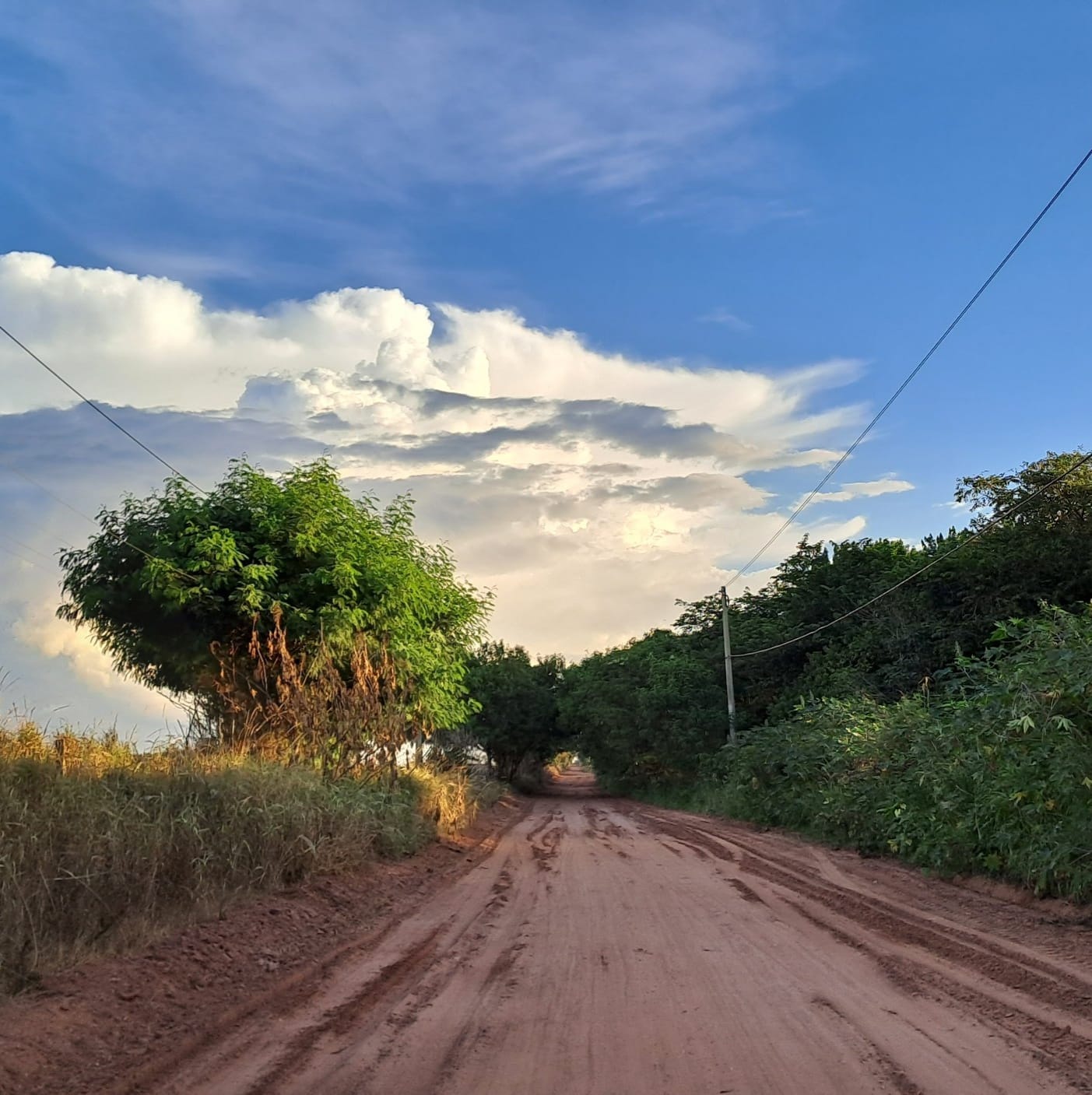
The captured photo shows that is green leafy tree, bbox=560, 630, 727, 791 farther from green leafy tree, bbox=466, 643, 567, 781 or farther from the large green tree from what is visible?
green leafy tree, bbox=466, 643, 567, 781

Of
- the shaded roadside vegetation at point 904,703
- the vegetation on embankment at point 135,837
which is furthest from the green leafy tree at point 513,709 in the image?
the vegetation on embankment at point 135,837

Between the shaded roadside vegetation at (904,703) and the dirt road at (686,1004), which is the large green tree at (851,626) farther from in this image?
the dirt road at (686,1004)

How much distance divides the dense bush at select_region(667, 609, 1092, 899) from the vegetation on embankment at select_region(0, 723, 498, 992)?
303 inches

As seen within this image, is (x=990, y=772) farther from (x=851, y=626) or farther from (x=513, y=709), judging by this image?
(x=513, y=709)

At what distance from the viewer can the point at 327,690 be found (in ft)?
49.0

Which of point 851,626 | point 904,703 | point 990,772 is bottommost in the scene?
point 990,772

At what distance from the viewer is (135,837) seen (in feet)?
26.0

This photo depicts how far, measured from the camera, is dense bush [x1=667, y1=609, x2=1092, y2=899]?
976cm

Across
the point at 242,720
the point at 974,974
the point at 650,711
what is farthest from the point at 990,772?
the point at 650,711

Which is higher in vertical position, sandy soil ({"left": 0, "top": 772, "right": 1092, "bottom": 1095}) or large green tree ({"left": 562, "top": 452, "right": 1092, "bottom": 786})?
large green tree ({"left": 562, "top": 452, "right": 1092, "bottom": 786})

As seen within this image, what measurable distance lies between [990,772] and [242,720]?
10899mm

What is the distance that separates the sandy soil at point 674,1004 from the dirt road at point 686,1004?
0.02 meters


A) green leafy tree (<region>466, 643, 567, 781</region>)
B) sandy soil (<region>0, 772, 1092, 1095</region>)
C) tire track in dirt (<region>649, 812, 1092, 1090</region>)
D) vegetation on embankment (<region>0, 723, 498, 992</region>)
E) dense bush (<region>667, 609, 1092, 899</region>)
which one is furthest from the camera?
green leafy tree (<region>466, 643, 567, 781</region>)

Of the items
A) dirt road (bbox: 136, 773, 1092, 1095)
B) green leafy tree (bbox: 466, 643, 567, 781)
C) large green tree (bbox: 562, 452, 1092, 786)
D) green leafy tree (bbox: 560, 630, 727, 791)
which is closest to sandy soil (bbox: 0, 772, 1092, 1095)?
dirt road (bbox: 136, 773, 1092, 1095)
